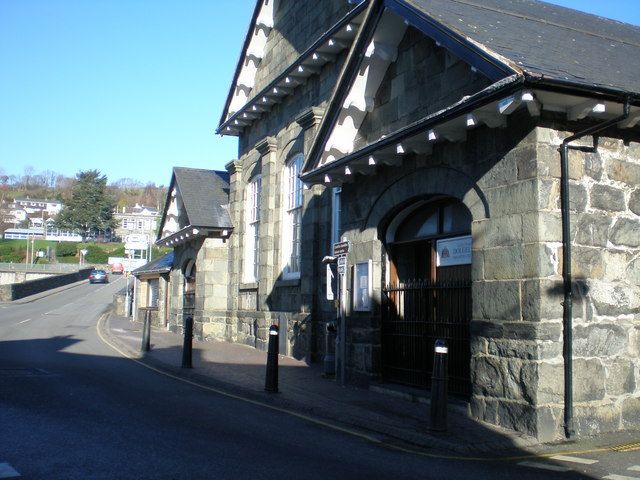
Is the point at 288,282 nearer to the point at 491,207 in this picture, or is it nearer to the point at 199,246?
the point at 199,246

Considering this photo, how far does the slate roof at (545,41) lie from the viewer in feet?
26.2

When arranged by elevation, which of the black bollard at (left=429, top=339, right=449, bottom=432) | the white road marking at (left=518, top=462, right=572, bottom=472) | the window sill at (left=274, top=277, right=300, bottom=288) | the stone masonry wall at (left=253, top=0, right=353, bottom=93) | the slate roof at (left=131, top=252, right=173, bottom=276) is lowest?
the white road marking at (left=518, top=462, right=572, bottom=472)

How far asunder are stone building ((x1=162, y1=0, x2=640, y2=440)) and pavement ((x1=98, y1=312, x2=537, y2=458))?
363mm

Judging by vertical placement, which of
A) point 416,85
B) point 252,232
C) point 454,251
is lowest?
point 454,251

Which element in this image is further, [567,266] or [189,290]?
[189,290]

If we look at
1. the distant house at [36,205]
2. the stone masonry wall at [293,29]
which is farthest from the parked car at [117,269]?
the stone masonry wall at [293,29]

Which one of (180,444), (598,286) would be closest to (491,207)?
(598,286)

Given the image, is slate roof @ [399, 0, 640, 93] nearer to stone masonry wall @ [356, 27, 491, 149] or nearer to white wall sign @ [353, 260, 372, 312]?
stone masonry wall @ [356, 27, 491, 149]

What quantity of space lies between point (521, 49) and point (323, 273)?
8118mm

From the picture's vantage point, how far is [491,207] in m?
8.74

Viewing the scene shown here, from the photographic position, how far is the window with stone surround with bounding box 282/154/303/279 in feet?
57.7

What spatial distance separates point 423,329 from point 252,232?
1116 centimetres

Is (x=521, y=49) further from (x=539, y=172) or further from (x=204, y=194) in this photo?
(x=204, y=194)

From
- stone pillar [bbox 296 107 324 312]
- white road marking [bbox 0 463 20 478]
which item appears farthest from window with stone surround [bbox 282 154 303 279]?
white road marking [bbox 0 463 20 478]
